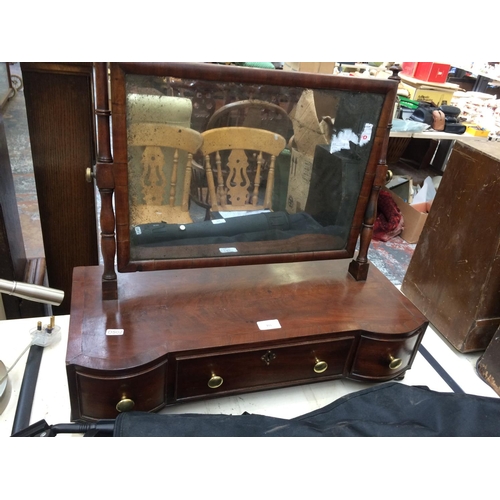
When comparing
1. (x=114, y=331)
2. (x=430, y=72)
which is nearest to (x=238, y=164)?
(x=114, y=331)

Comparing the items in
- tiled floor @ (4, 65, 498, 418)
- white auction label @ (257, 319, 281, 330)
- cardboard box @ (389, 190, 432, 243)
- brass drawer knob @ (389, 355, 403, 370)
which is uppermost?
white auction label @ (257, 319, 281, 330)

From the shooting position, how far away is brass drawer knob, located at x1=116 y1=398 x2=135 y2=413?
0.70 metres

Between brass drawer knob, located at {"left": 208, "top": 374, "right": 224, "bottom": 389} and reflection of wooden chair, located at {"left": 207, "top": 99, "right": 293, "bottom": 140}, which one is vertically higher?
reflection of wooden chair, located at {"left": 207, "top": 99, "right": 293, "bottom": 140}

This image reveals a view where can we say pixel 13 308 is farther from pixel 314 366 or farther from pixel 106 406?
pixel 314 366

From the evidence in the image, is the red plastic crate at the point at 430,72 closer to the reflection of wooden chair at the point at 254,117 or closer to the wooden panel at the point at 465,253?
the wooden panel at the point at 465,253

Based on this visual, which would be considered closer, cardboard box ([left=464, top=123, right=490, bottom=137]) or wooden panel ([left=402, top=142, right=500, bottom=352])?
wooden panel ([left=402, top=142, right=500, bottom=352])

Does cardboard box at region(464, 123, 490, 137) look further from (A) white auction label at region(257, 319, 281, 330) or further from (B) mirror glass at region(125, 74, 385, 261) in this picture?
(A) white auction label at region(257, 319, 281, 330)

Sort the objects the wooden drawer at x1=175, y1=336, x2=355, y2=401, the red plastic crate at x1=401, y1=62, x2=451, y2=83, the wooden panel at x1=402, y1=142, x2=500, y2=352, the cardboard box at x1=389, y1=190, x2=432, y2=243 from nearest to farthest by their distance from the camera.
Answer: the wooden drawer at x1=175, y1=336, x2=355, y2=401 → the wooden panel at x1=402, y1=142, x2=500, y2=352 → the cardboard box at x1=389, y1=190, x2=432, y2=243 → the red plastic crate at x1=401, y1=62, x2=451, y2=83

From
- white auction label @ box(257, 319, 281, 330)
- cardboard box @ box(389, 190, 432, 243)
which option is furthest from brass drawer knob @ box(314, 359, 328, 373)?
cardboard box @ box(389, 190, 432, 243)

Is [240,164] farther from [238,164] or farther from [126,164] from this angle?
[126,164]

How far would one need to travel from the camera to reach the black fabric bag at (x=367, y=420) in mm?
638

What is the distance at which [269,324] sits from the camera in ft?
2.62

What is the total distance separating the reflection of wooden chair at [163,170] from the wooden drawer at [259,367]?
0.88ft

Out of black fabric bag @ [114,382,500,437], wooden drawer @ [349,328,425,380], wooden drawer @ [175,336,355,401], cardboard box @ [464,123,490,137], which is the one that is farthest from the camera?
cardboard box @ [464,123,490,137]
